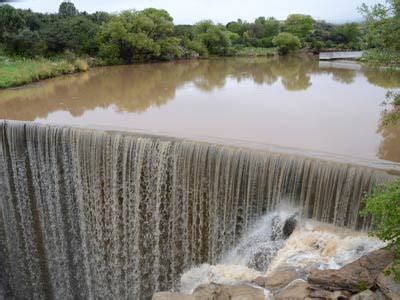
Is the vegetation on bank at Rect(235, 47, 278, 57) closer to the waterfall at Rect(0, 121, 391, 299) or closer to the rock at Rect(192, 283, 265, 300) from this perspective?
the waterfall at Rect(0, 121, 391, 299)

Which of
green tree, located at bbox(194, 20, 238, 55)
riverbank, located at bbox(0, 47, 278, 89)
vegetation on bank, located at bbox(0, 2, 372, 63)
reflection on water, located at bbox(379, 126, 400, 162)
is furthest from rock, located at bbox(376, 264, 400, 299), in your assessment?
green tree, located at bbox(194, 20, 238, 55)

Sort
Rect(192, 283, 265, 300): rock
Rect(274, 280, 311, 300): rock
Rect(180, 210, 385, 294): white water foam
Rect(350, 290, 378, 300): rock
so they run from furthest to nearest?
Rect(180, 210, 385, 294): white water foam, Rect(192, 283, 265, 300): rock, Rect(274, 280, 311, 300): rock, Rect(350, 290, 378, 300): rock

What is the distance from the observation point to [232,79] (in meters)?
18.1

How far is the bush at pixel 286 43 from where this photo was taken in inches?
1246

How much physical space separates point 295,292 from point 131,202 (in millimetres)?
4215

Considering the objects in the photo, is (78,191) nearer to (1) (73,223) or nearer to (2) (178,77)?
(1) (73,223)

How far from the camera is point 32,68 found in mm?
18016

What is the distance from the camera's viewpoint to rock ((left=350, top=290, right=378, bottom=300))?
4.38 metres

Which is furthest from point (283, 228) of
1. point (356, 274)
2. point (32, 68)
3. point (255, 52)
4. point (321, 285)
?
Result: point (255, 52)

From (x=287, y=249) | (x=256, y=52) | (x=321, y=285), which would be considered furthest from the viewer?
(x=256, y=52)

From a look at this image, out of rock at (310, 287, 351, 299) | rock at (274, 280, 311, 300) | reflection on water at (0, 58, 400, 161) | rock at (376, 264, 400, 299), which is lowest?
rock at (274, 280, 311, 300)

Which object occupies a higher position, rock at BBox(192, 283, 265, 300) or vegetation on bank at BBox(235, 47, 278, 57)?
vegetation on bank at BBox(235, 47, 278, 57)

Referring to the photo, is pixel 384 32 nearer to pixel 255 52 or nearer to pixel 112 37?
pixel 112 37

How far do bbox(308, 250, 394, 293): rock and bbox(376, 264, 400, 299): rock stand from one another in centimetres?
16
